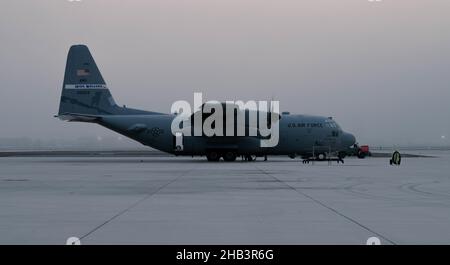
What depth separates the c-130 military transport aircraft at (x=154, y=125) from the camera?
52.4m

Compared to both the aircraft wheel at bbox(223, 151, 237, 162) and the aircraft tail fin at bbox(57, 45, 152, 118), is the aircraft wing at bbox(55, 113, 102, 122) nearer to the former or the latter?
the aircraft tail fin at bbox(57, 45, 152, 118)

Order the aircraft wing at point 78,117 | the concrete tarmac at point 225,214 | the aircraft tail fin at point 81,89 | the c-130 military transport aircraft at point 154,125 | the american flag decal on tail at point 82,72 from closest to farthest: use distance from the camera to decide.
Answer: the concrete tarmac at point 225,214, the aircraft wing at point 78,117, the c-130 military transport aircraft at point 154,125, the aircraft tail fin at point 81,89, the american flag decal on tail at point 82,72

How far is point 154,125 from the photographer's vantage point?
52594 millimetres

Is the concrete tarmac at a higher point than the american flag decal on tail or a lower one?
lower

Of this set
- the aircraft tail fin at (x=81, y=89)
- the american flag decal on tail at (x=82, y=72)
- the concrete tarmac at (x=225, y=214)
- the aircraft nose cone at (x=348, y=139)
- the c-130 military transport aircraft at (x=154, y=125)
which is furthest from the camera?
the aircraft nose cone at (x=348, y=139)

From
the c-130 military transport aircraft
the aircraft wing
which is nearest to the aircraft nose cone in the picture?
the c-130 military transport aircraft

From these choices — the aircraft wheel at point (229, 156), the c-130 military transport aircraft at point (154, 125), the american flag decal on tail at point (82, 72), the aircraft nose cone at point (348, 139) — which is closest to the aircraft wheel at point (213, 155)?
the c-130 military transport aircraft at point (154, 125)

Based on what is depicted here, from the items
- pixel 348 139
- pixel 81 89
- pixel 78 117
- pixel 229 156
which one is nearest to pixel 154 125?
pixel 78 117

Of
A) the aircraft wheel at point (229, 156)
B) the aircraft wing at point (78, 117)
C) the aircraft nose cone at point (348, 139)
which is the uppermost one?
the aircraft wing at point (78, 117)

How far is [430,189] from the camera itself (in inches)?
848

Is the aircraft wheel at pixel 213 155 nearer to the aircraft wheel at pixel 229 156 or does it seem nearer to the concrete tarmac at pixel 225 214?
the aircraft wheel at pixel 229 156

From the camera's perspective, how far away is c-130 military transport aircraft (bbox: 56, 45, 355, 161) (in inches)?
2063

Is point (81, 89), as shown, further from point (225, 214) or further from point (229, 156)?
point (225, 214)

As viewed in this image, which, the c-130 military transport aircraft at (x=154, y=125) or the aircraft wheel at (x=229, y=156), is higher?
the c-130 military transport aircraft at (x=154, y=125)
